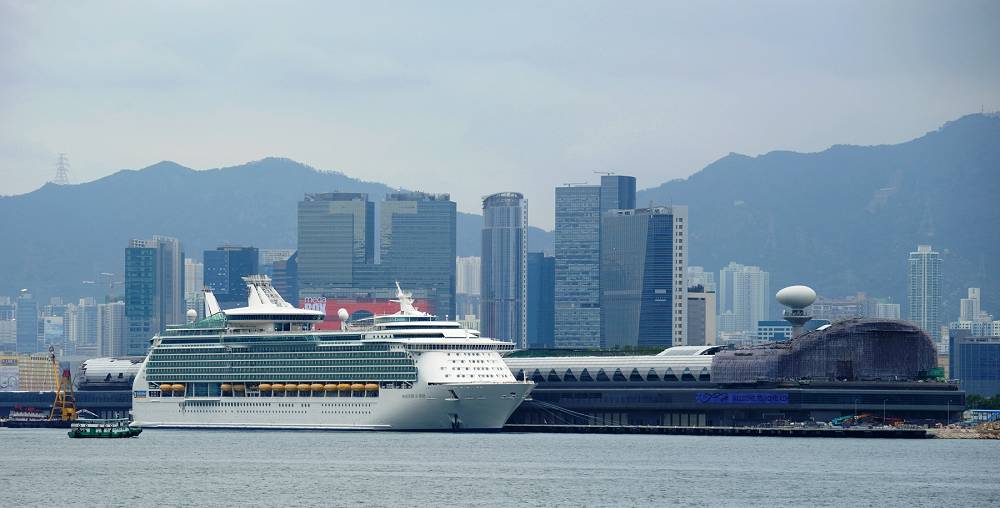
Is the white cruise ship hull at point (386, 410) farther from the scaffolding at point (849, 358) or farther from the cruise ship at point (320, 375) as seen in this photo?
the scaffolding at point (849, 358)

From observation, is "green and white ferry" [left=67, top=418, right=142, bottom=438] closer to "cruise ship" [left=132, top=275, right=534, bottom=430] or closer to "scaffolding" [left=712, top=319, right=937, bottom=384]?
"cruise ship" [left=132, top=275, right=534, bottom=430]

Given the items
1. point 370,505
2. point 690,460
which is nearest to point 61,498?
point 370,505

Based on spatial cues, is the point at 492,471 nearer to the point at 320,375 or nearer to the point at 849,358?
the point at 320,375

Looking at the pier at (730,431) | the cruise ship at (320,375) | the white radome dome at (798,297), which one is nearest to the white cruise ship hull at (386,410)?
the cruise ship at (320,375)

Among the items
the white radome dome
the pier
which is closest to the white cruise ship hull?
the pier

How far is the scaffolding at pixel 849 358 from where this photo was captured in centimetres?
15475

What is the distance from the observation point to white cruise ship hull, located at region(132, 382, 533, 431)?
14162 cm

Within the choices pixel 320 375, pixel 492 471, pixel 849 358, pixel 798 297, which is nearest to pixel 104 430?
pixel 320 375

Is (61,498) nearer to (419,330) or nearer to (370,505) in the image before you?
(370,505)

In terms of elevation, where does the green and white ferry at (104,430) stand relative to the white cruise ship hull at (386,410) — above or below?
below

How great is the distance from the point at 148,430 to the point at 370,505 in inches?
3010

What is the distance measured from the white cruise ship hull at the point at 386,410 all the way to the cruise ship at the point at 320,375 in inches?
3.1

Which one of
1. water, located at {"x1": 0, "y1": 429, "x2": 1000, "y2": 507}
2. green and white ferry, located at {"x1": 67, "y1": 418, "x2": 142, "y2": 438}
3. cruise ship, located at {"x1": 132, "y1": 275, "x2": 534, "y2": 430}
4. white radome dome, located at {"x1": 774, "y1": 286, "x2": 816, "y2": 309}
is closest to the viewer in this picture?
water, located at {"x1": 0, "y1": 429, "x2": 1000, "y2": 507}

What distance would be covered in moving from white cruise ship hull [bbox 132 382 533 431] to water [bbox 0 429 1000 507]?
2.87 m
